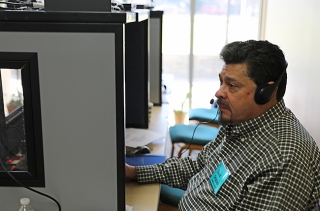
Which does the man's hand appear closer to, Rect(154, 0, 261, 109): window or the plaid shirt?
the plaid shirt

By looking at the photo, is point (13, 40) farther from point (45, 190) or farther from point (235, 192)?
point (235, 192)

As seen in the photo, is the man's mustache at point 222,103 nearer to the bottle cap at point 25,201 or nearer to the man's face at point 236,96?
the man's face at point 236,96

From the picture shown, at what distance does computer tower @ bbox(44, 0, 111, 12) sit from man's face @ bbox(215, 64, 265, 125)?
1.60ft

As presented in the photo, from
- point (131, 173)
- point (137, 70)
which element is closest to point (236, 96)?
point (131, 173)

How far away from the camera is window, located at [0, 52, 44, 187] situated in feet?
3.44

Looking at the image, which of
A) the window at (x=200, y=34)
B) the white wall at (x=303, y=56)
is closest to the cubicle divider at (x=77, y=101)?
the white wall at (x=303, y=56)

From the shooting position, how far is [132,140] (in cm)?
197

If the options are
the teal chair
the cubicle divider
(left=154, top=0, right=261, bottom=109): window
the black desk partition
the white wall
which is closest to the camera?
the cubicle divider

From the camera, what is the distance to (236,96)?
1.30 metres

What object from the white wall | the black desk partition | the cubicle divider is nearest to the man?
the cubicle divider

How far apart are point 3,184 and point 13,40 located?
44cm

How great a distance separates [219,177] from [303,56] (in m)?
1.50

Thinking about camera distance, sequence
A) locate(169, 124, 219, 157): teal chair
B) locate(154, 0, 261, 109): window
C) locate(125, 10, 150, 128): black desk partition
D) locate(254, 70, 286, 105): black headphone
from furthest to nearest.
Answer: locate(154, 0, 261, 109): window < locate(169, 124, 219, 157): teal chair < locate(125, 10, 150, 128): black desk partition < locate(254, 70, 286, 105): black headphone

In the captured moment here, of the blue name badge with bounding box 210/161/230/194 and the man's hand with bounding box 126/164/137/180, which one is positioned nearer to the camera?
the blue name badge with bounding box 210/161/230/194
